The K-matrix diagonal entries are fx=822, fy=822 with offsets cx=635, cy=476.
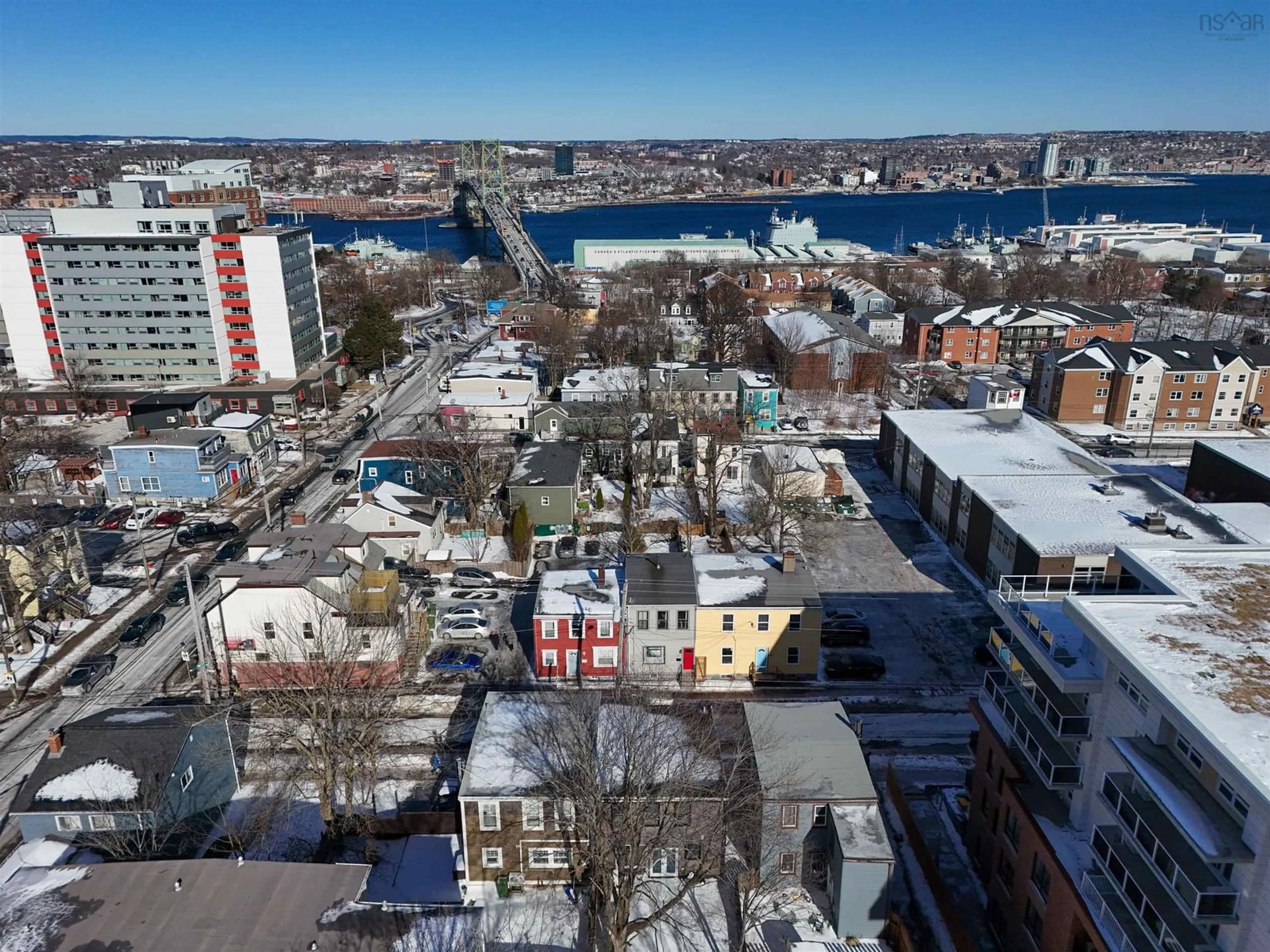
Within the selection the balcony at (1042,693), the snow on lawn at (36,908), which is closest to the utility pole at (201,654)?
the snow on lawn at (36,908)

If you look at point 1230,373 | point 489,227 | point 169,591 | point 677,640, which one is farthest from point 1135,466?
point 489,227

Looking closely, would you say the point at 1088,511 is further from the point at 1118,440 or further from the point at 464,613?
the point at 464,613

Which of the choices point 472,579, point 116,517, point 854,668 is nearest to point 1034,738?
point 854,668

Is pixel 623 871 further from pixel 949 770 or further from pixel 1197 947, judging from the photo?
pixel 949 770

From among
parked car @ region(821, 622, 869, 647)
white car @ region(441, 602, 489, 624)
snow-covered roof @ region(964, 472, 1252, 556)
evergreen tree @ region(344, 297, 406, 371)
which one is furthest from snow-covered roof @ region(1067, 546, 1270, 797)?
evergreen tree @ region(344, 297, 406, 371)

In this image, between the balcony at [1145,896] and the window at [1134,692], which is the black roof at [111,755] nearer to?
the balcony at [1145,896]

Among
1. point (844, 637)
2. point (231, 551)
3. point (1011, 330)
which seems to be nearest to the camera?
point (844, 637)

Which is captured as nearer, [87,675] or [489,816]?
[489,816]
